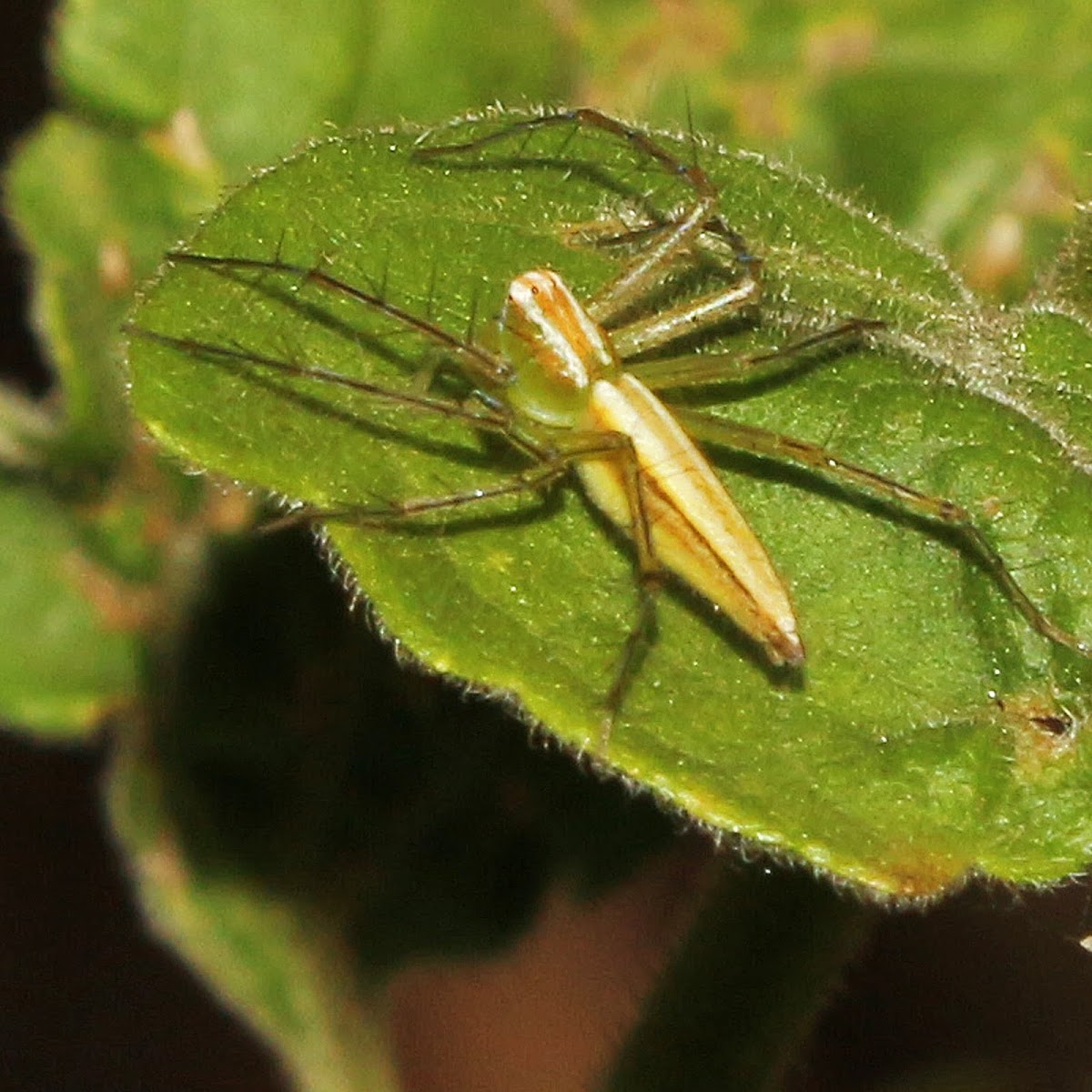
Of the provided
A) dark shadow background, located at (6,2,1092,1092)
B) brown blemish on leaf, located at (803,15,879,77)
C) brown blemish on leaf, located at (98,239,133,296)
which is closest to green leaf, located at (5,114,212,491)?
brown blemish on leaf, located at (98,239,133,296)

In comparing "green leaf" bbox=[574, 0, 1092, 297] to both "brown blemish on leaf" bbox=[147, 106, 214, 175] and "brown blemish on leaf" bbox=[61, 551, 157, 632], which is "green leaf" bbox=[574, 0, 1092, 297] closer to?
"brown blemish on leaf" bbox=[147, 106, 214, 175]

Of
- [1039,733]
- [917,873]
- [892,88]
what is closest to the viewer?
[917,873]

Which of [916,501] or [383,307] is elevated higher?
[916,501]

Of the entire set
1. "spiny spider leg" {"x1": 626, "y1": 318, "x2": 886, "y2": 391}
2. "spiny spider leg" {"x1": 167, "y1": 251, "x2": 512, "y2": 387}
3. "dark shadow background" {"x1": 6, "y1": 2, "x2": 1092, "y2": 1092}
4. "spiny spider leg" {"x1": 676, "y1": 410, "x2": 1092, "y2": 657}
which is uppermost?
"spiny spider leg" {"x1": 626, "y1": 318, "x2": 886, "y2": 391}

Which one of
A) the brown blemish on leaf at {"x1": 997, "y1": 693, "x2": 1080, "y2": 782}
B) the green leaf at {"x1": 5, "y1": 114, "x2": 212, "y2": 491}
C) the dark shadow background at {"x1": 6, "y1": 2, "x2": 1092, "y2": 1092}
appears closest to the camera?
the brown blemish on leaf at {"x1": 997, "y1": 693, "x2": 1080, "y2": 782}

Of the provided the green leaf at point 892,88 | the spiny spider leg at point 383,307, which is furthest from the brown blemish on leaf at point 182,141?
the spiny spider leg at point 383,307

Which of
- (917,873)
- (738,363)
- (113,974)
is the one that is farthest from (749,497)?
(113,974)

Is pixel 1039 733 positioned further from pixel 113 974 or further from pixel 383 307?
pixel 113 974
